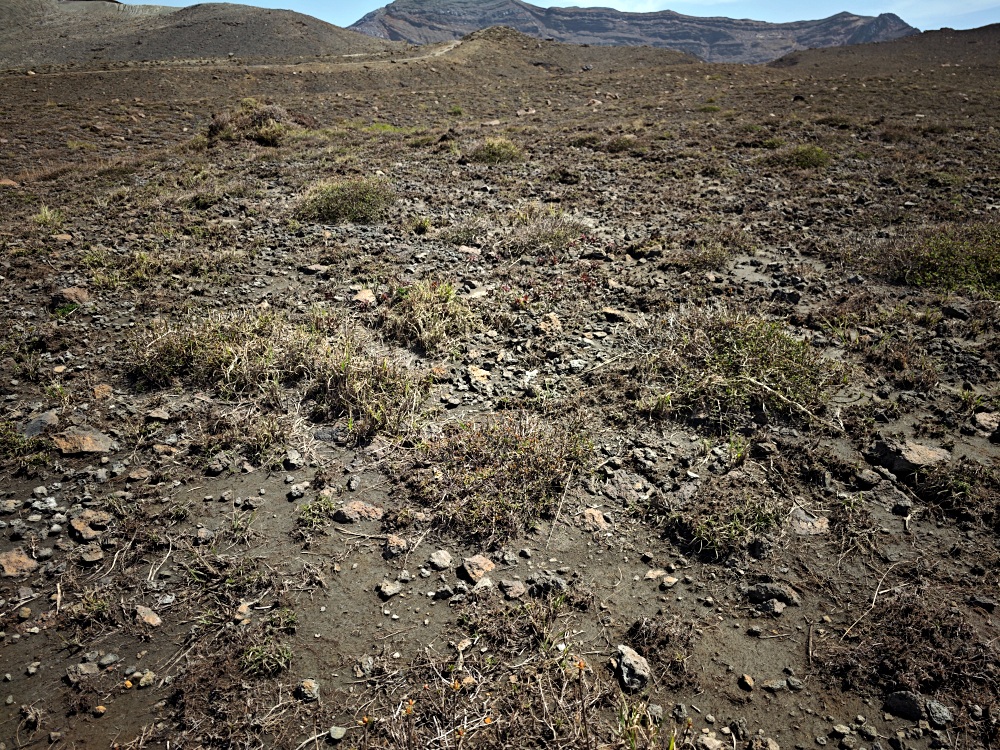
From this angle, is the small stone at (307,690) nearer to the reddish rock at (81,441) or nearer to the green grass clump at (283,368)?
the green grass clump at (283,368)

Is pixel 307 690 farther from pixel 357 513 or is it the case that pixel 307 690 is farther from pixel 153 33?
pixel 153 33

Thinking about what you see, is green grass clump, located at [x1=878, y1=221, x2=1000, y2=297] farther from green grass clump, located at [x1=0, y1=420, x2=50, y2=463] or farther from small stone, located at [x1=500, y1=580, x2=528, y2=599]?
green grass clump, located at [x1=0, y1=420, x2=50, y2=463]

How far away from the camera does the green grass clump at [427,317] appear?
5.14 m

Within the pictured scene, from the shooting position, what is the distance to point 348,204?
28.0 feet

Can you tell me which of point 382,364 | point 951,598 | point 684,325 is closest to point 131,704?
point 382,364

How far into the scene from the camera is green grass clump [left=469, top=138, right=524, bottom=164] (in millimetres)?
12328

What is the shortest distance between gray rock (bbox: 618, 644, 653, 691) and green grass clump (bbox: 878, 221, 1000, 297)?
6271 mm

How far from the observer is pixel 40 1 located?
237 ft

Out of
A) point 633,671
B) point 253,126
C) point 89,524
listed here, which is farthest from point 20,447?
point 253,126

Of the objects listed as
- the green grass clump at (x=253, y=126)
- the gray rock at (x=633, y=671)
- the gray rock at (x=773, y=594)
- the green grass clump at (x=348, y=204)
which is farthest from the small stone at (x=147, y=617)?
the green grass clump at (x=253, y=126)

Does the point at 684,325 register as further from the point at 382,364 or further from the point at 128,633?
the point at 128,633

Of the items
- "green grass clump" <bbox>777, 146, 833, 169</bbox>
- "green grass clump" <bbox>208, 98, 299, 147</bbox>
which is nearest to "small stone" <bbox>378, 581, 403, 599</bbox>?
"green grass clump" <bbox>777, 146, 833, 169</bbox>

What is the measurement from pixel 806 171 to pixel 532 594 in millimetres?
11783

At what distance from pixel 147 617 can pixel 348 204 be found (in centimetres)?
713
